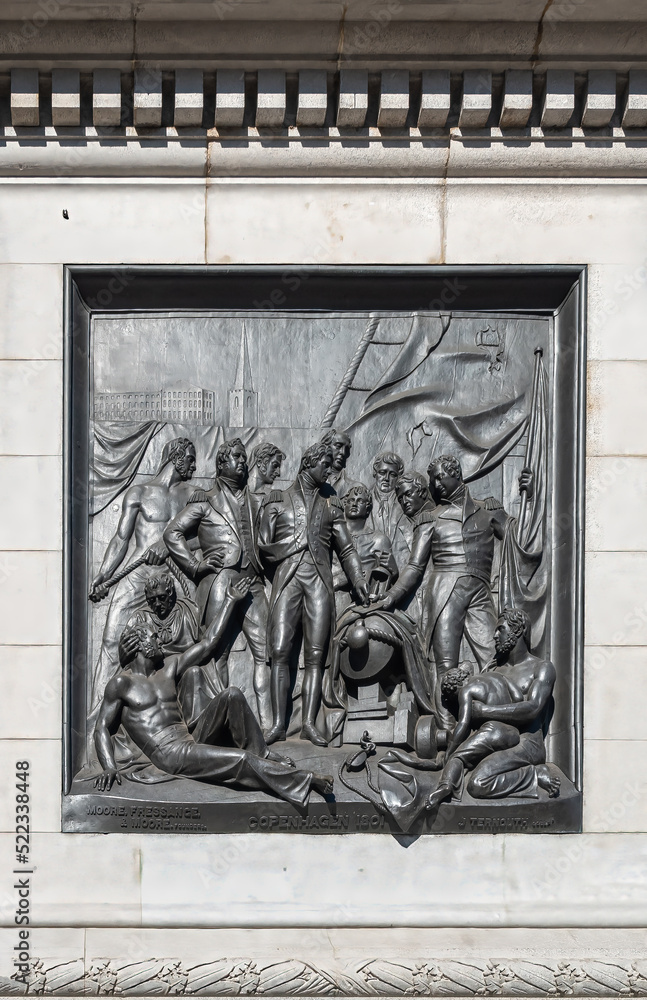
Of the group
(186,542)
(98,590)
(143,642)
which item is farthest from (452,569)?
(98,590)

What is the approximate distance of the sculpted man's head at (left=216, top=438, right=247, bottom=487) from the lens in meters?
7.90

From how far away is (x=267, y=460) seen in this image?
7.96 m

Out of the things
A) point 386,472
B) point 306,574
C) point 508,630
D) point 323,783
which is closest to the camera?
point 323,783

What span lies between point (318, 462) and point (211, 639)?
4.70ft

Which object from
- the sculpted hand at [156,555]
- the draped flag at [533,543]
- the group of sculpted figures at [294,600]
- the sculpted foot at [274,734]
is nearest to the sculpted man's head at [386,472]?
the group of sculpted figures at [294,600]

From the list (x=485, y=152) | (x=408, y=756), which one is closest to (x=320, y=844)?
(x=408, y=756)

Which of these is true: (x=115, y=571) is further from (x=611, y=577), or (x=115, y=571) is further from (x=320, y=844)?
(x=611, y=577)

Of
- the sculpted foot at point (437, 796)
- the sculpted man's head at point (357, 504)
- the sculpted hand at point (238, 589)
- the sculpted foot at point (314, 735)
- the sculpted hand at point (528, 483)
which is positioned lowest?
the sculpted foot at point (437, 796)

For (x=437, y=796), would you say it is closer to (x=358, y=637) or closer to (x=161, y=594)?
(x=358, y=637)

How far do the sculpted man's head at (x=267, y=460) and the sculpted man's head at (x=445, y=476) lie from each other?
109 centimetres

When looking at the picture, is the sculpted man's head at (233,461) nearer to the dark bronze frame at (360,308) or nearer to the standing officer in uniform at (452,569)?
the dark bronze frame at (360,308)

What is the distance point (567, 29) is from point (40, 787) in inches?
247

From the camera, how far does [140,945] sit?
24.8ft

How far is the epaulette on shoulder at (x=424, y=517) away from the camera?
7949 mm
